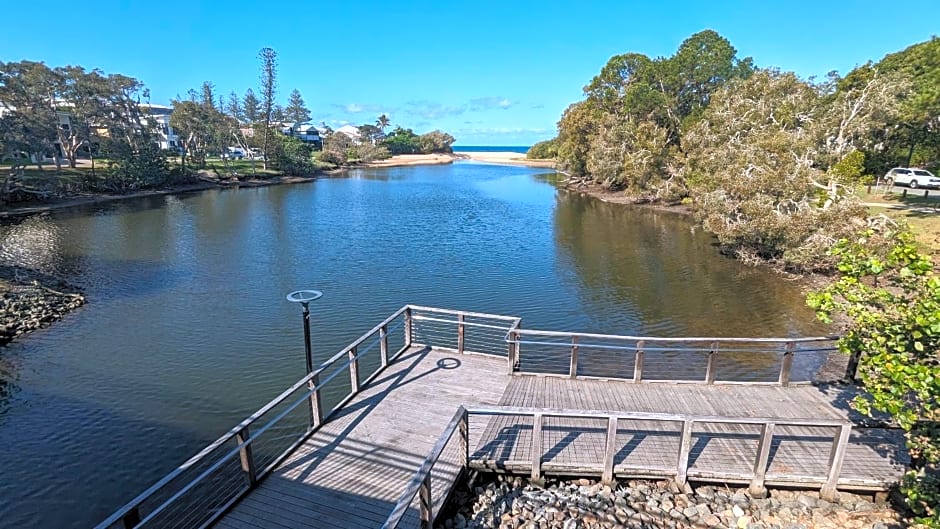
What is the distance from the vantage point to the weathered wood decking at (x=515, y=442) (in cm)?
611

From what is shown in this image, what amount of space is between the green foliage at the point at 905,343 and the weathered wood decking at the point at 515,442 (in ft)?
3.78

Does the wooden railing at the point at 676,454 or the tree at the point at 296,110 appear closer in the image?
the wooden railing at the point at 676,454

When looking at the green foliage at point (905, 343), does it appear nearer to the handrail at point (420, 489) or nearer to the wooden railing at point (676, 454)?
the wooden railing at point (676, 454)

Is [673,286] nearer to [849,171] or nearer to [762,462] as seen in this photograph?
[849,171]

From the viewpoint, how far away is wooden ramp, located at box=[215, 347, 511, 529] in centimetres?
583

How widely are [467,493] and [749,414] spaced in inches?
191

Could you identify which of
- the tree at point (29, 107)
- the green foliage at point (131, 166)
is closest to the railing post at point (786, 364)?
the tree at point (29, 107)

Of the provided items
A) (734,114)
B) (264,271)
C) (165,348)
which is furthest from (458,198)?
(165,348)

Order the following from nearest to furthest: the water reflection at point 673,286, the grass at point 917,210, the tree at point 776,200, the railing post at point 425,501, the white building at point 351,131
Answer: the railing post at point 425,501 < the water reflection at point 673,286 < the tree at point 776,200 < the grass at point 917,210 < the white building at point 351,131

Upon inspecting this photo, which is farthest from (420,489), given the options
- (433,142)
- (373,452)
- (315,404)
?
(433,142)

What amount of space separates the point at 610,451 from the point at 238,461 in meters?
6.66

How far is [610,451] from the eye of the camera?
21.5ft

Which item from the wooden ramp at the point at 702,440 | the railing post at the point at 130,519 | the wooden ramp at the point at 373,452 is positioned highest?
the railing post at the point at 130,519

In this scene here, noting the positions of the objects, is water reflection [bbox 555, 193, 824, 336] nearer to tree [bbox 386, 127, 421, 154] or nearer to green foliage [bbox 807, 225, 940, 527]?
green foliage [bbox 807, 225, 940, 527]
